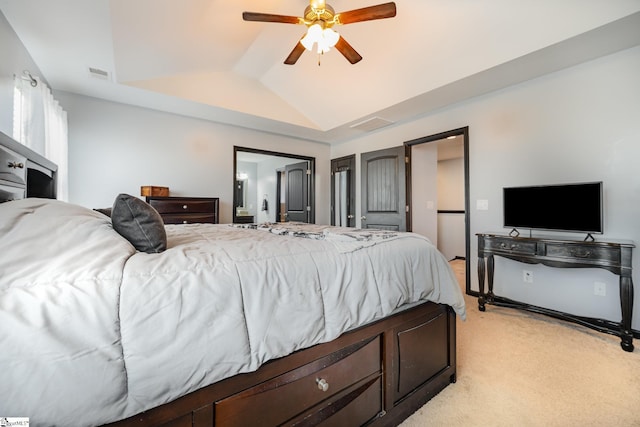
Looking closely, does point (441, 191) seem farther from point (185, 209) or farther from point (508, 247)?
point (185, 209)

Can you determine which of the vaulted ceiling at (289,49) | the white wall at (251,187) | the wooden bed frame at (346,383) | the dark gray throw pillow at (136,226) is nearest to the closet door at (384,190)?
the vaulted ceiling at (289,49)

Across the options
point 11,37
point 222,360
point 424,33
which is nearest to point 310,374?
point 222,360

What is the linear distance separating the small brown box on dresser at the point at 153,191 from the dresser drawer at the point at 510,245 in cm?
399

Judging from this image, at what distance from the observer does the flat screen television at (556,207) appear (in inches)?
92.2

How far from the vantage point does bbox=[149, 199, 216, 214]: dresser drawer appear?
10.9 ft

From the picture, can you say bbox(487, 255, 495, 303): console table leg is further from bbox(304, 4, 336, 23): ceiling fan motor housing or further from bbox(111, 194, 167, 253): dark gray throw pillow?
bbox(111, 194, 167, 253): dark gray throw pillow

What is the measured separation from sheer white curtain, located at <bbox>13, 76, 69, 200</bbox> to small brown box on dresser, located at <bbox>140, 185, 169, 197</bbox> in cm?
74

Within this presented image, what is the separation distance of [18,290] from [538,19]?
3.48 meters

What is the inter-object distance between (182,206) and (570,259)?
4.20 m

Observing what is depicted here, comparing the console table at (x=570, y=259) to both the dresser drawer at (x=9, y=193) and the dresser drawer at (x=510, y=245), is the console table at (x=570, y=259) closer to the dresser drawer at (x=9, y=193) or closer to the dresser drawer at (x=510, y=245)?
the dresser drawer at (x=510, y=245)

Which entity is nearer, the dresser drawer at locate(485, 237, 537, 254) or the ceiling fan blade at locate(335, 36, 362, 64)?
the ceiling fan blade at locate(335, 36, 362, 64)

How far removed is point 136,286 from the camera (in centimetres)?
74

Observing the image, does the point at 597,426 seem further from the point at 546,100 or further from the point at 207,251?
the point at 546,100

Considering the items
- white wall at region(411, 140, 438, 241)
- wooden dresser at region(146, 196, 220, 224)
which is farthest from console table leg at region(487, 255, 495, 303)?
wooden dresser at region(146, 196, 220, 224)
